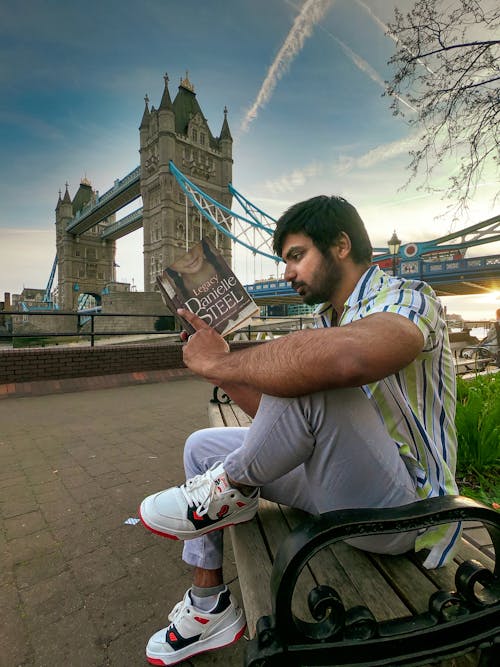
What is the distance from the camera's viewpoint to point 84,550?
1.69 meters

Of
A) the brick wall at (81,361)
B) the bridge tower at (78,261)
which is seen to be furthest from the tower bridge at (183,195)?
the brick wall at (81,361)

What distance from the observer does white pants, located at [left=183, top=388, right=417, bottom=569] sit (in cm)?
84

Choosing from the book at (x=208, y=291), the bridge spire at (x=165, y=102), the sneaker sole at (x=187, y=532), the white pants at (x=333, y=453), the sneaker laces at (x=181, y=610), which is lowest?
the sneaker laces at (x=181, y=610)

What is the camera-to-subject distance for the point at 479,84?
4.15m

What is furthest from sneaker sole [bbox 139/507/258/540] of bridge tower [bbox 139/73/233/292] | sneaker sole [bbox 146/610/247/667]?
bridge tower [bbox 139/73/233/292]

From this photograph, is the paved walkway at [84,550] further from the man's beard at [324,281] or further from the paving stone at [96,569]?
the man's beard at [324,281]

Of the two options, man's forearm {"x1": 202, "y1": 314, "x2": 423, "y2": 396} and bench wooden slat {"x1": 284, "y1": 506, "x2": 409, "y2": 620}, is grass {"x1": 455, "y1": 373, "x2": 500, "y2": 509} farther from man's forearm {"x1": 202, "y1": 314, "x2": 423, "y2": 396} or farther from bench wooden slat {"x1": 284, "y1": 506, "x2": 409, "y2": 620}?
man's forearm {"x1": 202, "y1": 314, "x2": 423, "y2": 396}

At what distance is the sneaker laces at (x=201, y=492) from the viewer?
1.04 m

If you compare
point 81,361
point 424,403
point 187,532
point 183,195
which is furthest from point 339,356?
point 183,195

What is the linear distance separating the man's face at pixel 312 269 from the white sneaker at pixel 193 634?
1.09 metres

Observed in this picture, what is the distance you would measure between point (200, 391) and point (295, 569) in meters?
5.09

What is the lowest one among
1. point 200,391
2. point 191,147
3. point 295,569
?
point 200,391

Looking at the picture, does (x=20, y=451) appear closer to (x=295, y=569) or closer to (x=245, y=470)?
(x=245, y=470)

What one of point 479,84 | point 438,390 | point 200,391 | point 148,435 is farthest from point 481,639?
point 479,84
